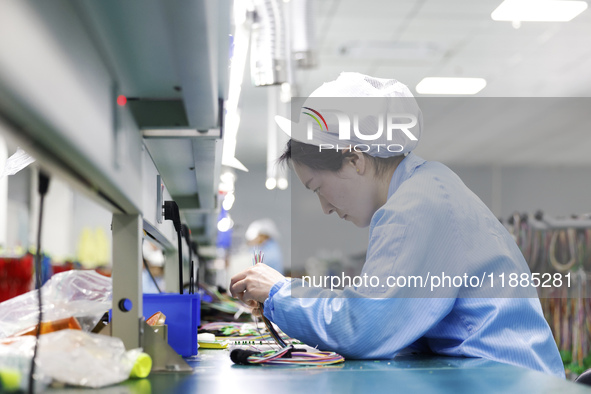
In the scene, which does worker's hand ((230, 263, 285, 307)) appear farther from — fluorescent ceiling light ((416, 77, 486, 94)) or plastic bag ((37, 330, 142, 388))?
fluorescent ceiling light ((416, 77, 486, 94))

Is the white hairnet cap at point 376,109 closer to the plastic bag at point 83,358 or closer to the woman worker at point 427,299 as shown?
the woman worker at point 427,299

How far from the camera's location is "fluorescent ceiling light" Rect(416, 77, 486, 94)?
5.32m

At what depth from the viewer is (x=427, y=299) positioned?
1.05 meters

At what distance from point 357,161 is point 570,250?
2947mm

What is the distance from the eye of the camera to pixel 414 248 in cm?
106

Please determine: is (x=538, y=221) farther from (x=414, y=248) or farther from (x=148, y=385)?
(x=148, y=385)

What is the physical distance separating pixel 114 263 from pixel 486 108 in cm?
621

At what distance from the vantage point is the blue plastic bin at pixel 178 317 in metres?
1.07

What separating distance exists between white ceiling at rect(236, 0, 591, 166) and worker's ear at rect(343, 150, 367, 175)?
1.06 metres

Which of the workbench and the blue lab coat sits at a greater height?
the blue lab coat

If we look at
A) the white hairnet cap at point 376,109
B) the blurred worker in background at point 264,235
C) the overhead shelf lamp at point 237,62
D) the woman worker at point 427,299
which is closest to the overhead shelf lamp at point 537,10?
the white hairnet cap at point 376,109

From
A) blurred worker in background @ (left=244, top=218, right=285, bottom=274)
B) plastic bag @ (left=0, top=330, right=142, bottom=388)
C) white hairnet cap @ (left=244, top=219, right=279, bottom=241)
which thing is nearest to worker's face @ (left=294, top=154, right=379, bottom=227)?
plastic bag @ (left=0, top=330, right=142, bottom=388)

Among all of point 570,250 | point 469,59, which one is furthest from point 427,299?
point 469,59

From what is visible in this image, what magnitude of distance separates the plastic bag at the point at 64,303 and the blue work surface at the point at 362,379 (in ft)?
0.76
